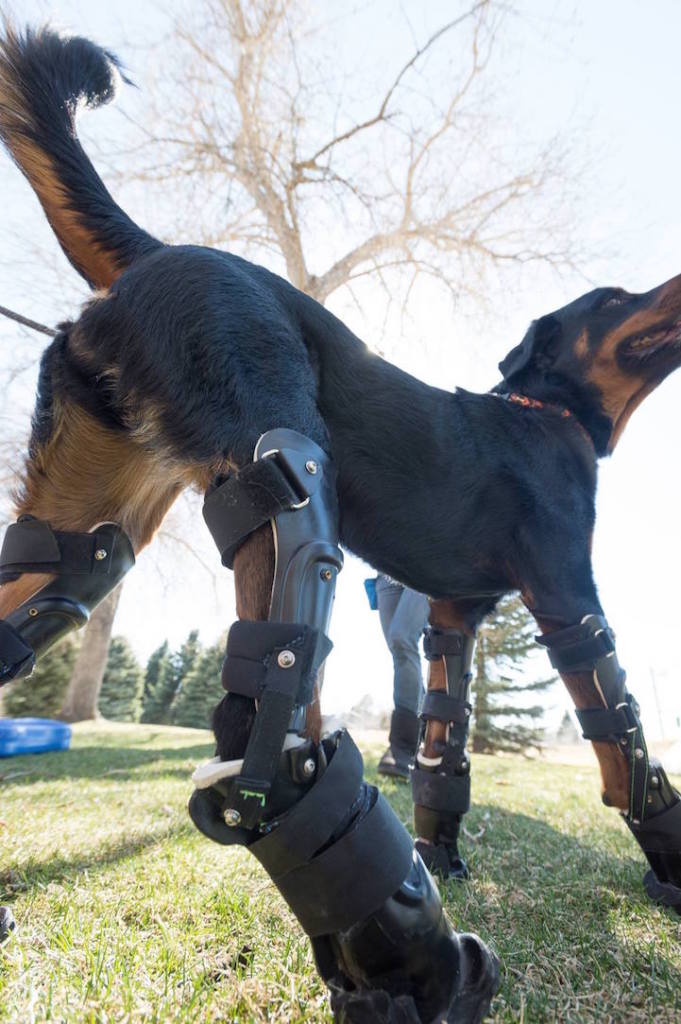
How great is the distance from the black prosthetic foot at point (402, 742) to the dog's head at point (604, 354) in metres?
2.97

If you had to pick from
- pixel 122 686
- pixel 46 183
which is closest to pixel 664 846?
pixel 46 183

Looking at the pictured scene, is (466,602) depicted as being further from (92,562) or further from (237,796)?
(237,796)

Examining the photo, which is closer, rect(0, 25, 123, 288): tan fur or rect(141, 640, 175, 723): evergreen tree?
rect(0, 25, 123, 288): tan fur

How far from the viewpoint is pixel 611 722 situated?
5.45 ft

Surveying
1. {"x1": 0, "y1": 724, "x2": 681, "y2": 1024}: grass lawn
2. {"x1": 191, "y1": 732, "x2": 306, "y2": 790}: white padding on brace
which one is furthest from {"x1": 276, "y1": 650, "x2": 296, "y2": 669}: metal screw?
{"x1": 0, "y1": 724, "x2": 681, "y2": 1024}: grass lawn

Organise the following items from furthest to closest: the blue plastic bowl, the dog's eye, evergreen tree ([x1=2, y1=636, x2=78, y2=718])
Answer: evergreen tree ([x1=2, y1=636, x2=78, y2=718]) → the blue plastic bowl → the dog's eye

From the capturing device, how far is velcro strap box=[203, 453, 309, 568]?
112 centimetres

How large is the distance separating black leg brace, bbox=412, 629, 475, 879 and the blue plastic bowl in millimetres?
5917

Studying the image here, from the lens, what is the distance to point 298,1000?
1151 millimetres

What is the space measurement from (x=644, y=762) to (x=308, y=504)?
125cm

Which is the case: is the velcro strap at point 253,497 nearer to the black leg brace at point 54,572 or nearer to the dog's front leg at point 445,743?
the black leg brace at point 54,572

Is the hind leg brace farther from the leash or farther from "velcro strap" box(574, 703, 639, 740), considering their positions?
the leash

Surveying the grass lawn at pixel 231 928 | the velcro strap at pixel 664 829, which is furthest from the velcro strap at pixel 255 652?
the velcro strap at pixel 664 829

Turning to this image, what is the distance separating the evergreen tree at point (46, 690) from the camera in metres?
13.4
